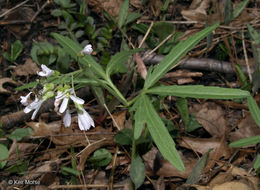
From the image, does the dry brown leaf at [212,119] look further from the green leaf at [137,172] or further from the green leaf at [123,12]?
the green leaf at [123,12]

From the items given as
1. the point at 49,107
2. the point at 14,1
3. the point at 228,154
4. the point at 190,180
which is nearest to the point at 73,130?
the point at 49,107

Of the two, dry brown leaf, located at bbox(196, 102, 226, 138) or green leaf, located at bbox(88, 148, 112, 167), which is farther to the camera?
dry brown leaf, located at bbox(196, 102, 226, 138)

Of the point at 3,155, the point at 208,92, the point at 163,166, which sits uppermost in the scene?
the point at 208,92

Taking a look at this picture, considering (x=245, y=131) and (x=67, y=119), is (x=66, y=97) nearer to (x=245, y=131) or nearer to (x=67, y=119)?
(x=67, y=119)

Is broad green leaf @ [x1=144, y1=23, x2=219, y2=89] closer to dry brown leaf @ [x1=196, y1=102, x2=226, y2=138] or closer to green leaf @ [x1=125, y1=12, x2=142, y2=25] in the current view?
dry brown leaf @ [x1=196, y1=102, x2=226, y2=138]

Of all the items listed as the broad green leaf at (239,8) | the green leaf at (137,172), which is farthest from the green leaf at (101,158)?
the broad green leaf at (239,8)

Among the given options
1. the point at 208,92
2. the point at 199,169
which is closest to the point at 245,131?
the point at 199,169

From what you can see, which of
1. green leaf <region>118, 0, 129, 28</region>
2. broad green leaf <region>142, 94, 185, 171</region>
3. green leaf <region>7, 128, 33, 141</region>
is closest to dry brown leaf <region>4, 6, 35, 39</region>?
green leaf <region>118, 0, 129, 28</region>
